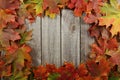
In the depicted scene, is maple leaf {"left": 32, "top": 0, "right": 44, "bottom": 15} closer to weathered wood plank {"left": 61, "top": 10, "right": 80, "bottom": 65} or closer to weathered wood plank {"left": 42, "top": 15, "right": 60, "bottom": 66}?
weathered wood plank {"left": 42, "top": 15, "right": 60, "bottom": 66}

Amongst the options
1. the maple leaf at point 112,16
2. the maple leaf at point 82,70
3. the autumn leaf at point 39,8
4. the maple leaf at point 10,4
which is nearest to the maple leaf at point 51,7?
the autumn leaf at point 39,8

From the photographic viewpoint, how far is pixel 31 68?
2930 mm

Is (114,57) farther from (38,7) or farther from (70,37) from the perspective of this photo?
(38,7)

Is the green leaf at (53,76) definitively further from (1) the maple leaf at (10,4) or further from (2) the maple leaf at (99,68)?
(1) the maple leaf at (10,4)

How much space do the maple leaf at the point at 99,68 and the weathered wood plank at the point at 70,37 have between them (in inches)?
5.5

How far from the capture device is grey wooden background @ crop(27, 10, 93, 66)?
2822 millimetres

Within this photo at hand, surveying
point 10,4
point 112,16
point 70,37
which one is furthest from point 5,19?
point 112,16

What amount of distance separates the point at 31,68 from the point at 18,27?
1.32ft

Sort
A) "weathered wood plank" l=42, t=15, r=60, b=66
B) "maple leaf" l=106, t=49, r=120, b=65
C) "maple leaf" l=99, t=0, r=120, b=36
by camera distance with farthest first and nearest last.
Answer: "weathered wood plank" l=42, t=15, r=60, b=66
"maple leaf" l=106, t=49, r=120, b=65
"maple leaf" l=99, t=0, r=120, b=36

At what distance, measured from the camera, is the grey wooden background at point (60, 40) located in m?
2.82

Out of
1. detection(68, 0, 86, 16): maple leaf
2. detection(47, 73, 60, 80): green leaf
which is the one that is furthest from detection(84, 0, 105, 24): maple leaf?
detection(47, 73, 60, 80): green leaf

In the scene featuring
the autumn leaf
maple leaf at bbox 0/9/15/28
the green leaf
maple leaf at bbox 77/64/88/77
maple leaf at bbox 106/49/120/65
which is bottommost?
the green leaf

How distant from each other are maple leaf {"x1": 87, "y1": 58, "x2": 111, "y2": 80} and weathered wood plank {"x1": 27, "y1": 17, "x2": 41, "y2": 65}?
458mm

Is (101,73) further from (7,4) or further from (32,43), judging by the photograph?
(7,4)
